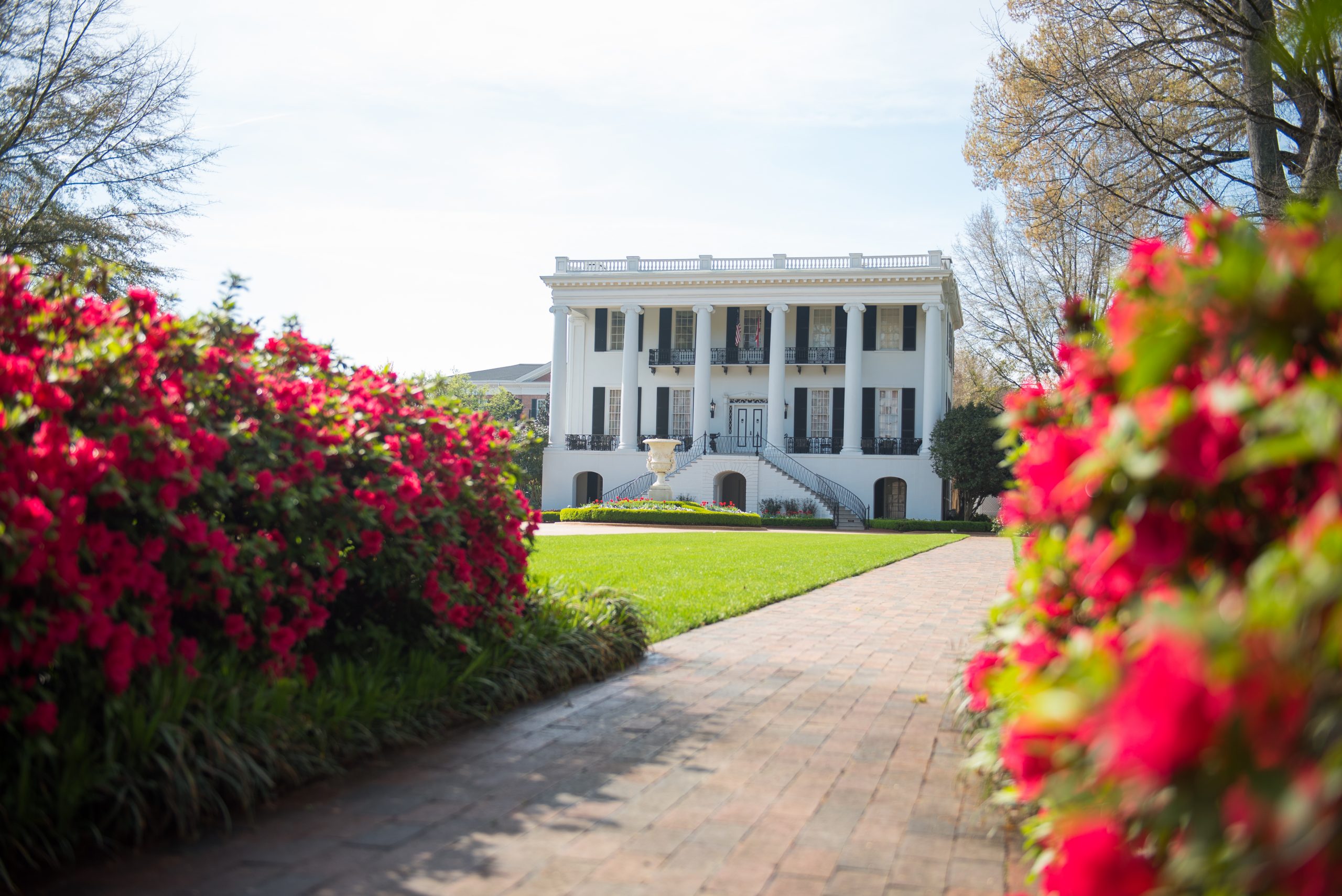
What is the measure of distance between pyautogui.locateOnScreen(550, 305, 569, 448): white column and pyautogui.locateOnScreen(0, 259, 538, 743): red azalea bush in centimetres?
3381

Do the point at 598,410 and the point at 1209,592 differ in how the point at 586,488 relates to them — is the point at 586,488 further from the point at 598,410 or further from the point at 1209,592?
the point at 1209,592

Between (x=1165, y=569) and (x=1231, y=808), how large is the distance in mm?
598

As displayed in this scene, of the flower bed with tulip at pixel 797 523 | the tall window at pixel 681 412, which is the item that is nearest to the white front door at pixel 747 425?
the tall window at pixel 681 412

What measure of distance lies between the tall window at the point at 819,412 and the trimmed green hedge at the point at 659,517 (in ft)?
29.1

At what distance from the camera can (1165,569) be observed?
5.39 feet

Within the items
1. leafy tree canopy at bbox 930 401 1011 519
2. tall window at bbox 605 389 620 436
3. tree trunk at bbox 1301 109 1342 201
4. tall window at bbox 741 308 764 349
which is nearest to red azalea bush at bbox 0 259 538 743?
tree trunk at bbox 1301 109 1342 201

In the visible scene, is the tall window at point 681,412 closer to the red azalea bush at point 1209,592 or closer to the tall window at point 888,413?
the tall window at point 888,413

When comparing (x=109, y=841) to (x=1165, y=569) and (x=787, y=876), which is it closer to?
(x=787, y=876)

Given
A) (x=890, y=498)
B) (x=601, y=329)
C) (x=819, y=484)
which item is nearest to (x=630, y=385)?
(x=601, y=329)

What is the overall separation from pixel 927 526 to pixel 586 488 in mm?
13782

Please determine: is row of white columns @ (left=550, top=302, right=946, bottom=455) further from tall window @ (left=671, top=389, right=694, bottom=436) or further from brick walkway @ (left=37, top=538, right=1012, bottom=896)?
brick walkway @ (left=37, top=538, right=1012, bottom=896)

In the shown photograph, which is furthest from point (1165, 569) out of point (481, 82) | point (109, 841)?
point (481, 82)

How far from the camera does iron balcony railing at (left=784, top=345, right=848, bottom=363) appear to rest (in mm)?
37875

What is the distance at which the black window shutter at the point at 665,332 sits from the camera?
39.3m
